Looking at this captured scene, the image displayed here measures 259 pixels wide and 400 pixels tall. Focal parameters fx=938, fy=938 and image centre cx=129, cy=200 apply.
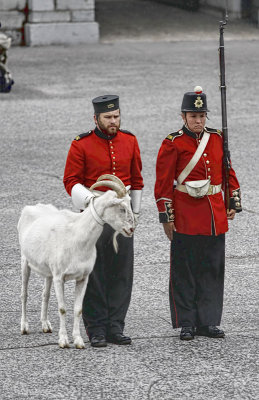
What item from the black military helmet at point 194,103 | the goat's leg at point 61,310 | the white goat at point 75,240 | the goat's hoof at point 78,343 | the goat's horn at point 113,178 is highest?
the black military helmet at point 194,103

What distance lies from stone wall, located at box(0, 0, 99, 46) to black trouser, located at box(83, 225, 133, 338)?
18.8m

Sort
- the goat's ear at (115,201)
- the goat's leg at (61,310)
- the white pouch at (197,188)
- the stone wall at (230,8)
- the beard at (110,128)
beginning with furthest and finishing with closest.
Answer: the stone wall at (230,8), the white pouch at (197,188), the beard at (110,128), the goat's leg at (61,310), the goat's ear at (115,201)

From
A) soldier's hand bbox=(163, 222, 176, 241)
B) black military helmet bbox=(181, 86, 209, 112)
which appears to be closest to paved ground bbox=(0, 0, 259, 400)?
soldier's hand bbox=(163, 222, 176, 241)

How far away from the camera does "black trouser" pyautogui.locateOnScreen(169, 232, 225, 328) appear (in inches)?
266

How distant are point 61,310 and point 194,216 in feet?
3.82

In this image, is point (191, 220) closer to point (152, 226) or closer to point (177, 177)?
point (177, 177)

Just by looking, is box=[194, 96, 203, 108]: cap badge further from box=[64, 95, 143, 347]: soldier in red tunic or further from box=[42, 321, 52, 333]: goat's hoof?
box=[42, 321, 52, 333]: goat's hoof

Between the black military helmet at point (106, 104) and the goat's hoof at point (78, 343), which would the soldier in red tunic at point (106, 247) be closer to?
the black military helmet at point (106, 104)

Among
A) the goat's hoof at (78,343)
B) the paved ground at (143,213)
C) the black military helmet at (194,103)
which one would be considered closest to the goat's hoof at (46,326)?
the paved ground at (143,213)

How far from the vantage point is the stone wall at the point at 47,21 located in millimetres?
24703

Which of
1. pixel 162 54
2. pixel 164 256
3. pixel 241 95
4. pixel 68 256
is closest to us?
pixel 68 256

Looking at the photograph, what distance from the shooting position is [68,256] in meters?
6.33

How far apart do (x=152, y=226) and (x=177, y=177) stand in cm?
332

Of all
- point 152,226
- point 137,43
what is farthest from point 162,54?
point 152,226
